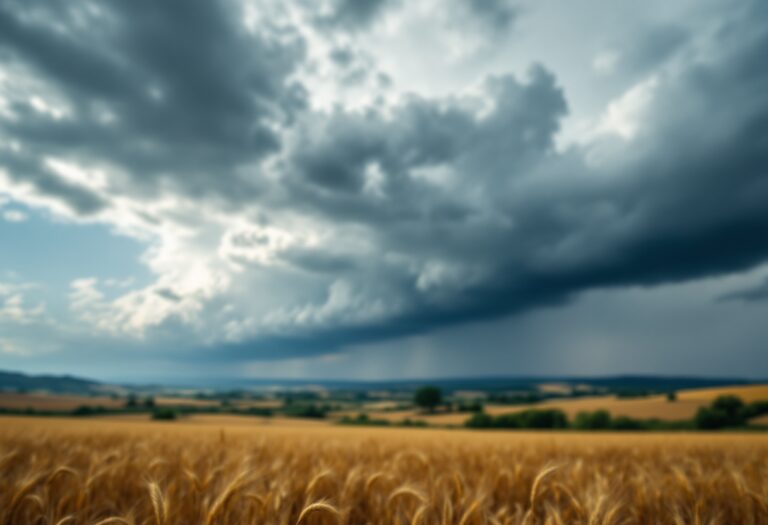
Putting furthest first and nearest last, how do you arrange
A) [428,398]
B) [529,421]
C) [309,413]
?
[428,398] → [309,413] → [529,421]

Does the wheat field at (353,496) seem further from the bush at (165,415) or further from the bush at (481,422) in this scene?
the bush at (165,415)

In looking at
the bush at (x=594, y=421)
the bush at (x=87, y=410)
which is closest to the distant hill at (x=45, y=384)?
the bush at (x=87, y=410)

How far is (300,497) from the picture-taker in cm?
355

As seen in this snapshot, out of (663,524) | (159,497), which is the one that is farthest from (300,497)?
(663,524)

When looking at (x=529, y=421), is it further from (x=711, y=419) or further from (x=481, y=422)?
(x=711, y=419)

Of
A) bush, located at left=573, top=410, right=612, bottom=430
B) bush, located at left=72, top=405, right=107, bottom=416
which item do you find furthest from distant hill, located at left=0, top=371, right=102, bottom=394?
bush, located at left=573, top=410, right=612, bottom=430

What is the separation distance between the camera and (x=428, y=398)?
87.8m

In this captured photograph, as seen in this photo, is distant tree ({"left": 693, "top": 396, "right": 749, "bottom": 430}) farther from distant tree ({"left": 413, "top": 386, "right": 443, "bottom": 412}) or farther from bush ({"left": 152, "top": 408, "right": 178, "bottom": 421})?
bush ({"left": 152, "top": 408, "right": 178, "bottom": 421})

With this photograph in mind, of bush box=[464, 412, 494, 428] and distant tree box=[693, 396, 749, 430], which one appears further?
bush box=[464, 412, 494, 428]

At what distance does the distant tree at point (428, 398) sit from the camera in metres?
87.4

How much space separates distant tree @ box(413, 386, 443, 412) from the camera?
3442 inches

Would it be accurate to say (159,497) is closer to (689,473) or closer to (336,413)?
(689,473)

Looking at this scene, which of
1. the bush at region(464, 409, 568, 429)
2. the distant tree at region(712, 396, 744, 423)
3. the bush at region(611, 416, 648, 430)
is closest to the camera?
the distant tree at region(712, 396, 744, 423)

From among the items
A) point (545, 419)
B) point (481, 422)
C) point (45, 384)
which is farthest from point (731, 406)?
point (45, 384)
